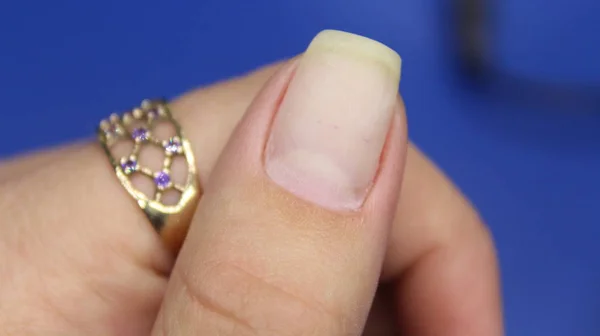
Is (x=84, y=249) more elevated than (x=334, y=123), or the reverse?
(x=334, y=123)

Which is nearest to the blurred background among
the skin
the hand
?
the skin

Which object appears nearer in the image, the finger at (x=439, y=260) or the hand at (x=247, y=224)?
the hand at (x=247, y=224)

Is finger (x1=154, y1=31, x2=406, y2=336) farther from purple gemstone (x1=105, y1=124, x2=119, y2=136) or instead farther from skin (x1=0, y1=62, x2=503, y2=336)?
purple gemstone (x1=105, y1=124, x2=119, y2=136)

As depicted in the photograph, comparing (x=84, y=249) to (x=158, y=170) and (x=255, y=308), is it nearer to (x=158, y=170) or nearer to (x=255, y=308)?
(x=158, y=170)

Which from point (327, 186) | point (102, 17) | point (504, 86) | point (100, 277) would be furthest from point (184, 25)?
point (327, 186)

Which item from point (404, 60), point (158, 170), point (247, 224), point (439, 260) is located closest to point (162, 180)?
point (158, 170)

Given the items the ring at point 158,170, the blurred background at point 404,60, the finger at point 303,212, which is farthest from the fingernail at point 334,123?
the blurred background at point 404,60

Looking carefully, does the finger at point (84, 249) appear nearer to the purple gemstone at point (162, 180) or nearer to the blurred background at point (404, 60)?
the purple gemstone at point (162, 180)
